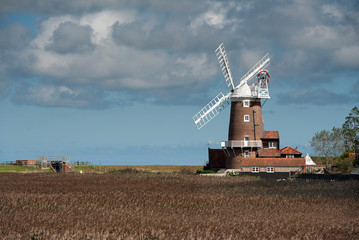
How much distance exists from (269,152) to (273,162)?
1820 millimetres

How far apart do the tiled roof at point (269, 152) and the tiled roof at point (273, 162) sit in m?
0.96

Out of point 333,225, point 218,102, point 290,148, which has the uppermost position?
point 218,102

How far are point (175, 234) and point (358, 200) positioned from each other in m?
17.4

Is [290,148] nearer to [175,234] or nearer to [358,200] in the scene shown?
[358,200]

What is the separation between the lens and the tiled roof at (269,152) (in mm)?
70438

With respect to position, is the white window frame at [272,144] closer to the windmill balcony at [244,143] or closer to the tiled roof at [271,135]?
the tiled roof at [271,135]

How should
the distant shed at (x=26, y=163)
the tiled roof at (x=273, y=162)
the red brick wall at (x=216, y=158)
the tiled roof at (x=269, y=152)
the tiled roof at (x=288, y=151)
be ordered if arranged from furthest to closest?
the distant shed at (x=26, y=163)
the red brick wall at (x=216, y=158)
the tiled roof at (x=288, y=151)
the tiled roof at (x=269, y=152)
the tiled roof at (x=273, y=162)

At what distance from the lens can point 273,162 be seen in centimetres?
6975

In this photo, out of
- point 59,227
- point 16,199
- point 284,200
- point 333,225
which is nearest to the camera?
point 59,227

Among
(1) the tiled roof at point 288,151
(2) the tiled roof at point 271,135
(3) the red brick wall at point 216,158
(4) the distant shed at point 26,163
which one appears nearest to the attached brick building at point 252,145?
(2) the tiled roof at point 271,135

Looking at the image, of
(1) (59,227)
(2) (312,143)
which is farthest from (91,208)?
(2) (312,143)

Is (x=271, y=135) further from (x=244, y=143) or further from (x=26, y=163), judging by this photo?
(x=26, y=163)

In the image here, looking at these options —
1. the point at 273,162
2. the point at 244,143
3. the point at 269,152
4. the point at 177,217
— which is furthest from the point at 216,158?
the point at 177,217

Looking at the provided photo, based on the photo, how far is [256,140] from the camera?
68938mm
